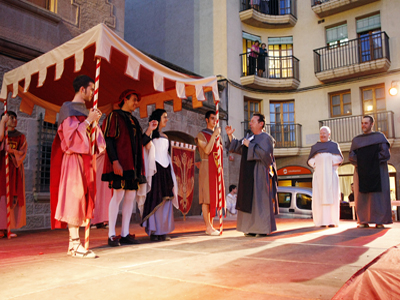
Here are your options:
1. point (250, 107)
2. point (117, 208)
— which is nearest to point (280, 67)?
point (250, 107)

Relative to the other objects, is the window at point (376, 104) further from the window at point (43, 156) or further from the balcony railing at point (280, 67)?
the window at point (43, 156)

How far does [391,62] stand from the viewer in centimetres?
1658

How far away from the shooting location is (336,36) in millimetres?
18375

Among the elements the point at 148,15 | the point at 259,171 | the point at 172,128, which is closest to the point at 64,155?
the point at 259,171

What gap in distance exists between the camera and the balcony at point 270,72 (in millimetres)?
17844

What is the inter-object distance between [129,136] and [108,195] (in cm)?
268

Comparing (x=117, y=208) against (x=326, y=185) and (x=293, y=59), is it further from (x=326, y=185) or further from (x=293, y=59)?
(x=293, y=59)

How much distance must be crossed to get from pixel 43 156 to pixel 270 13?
50.8 feet

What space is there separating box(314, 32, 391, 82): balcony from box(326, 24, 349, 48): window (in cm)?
28

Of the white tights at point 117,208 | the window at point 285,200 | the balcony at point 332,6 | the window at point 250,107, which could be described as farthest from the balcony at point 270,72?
the white tights at point 117,208

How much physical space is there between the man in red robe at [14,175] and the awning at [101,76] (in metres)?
0.45

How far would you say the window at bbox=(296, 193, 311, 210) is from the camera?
42.5 feet

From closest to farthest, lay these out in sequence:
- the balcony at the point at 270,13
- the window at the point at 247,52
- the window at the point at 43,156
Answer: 1. the window at the point at 43,156
2. the window at the point at 247,52
3. the balcony at the point at 270,13

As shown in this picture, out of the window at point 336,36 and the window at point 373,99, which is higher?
the window at point 336,36
